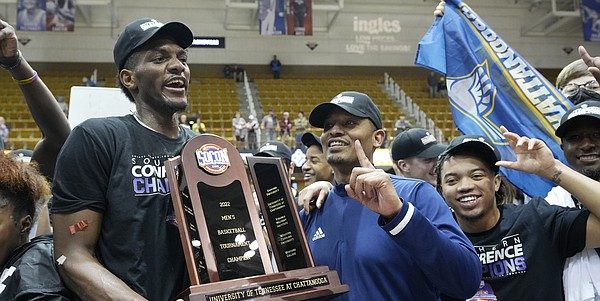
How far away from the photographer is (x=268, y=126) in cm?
1430

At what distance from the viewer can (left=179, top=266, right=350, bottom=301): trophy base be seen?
1638mm

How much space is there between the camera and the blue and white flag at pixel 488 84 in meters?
3.62

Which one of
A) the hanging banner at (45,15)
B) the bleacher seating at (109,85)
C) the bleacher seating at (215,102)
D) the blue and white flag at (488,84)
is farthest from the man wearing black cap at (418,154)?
the hanging banner at (45,15)

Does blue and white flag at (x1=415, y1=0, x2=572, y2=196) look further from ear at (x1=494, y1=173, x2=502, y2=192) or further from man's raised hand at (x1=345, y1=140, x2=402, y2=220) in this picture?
man's raised hand at (x1=345, y1=140, x2=402, y2=220)

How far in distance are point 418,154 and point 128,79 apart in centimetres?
205

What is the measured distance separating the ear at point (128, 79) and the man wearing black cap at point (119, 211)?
0.22 ft

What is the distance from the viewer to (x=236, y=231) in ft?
6.06

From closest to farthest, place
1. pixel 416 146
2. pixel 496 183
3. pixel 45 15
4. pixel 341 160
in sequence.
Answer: pixel 341 160 < pixel 496 183 < pixel 416 146 < pixel 45 15

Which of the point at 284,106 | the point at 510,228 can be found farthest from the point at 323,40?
the point at 510,228

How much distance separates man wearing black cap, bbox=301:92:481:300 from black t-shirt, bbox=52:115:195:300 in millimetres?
567

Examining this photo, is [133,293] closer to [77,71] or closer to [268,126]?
[268,126]

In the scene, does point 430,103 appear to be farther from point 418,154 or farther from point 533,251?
point 533,251

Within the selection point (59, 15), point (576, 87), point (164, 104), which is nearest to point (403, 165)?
point (576, 87)

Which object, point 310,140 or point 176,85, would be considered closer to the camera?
point 176,85
